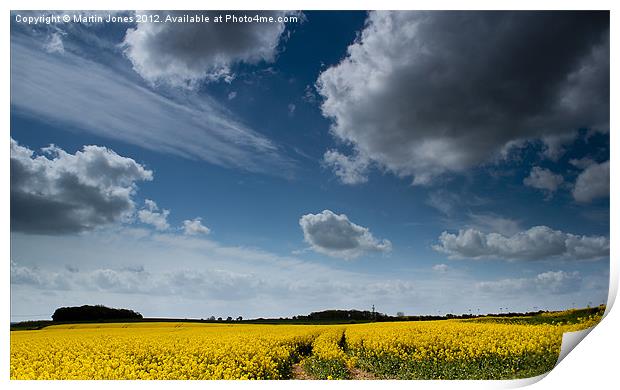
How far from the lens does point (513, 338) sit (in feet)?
26.4

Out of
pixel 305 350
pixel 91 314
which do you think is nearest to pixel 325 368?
pixel 305 350

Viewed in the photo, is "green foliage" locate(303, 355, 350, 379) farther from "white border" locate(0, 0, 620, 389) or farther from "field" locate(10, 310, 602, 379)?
"white border" locate(0, 0, 620, 389)

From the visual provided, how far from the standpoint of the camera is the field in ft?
23.4

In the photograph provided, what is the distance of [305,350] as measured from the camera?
28.6ft

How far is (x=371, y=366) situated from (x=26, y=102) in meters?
5.42

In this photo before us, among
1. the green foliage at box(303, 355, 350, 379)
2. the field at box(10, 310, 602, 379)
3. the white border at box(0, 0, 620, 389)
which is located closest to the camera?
the white border at box(0, 0, 620, 389)

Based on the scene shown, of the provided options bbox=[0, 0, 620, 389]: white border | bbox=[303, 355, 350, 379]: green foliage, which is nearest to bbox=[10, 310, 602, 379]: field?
bbox=[303, 355, 350, 379]: green foliage

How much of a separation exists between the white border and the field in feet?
0.53
